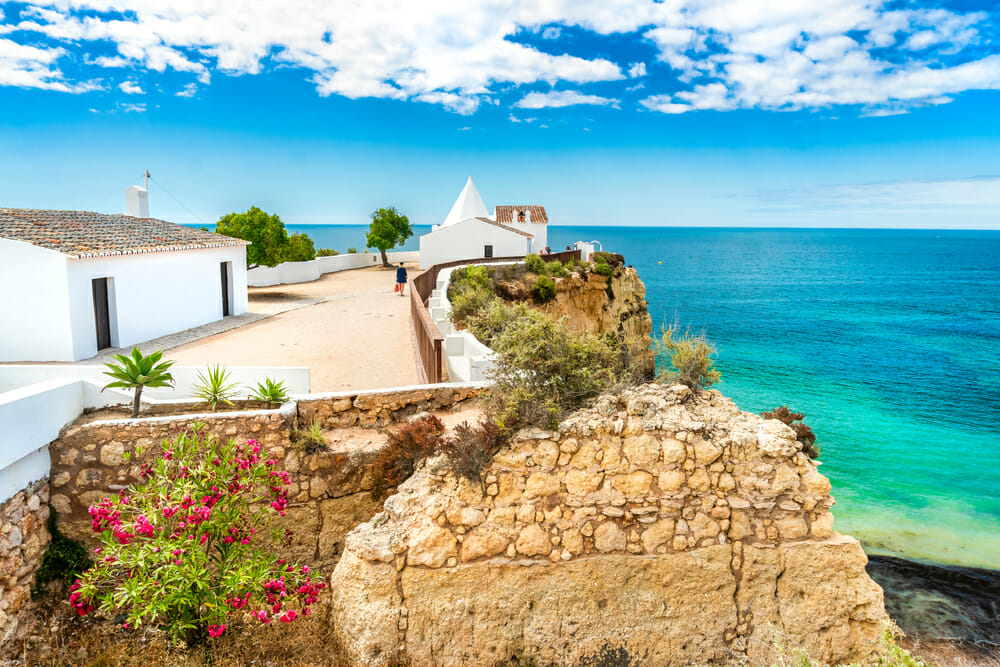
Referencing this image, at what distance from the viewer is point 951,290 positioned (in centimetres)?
7869

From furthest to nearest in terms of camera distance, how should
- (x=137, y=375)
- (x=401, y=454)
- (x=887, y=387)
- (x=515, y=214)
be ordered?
(x=515, y=214) → (x=887, y=387) → (x=137, y=375) → (x=401, y=454)

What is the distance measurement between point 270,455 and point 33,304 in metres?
9.46

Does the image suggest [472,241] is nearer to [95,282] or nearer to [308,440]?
[95,282]

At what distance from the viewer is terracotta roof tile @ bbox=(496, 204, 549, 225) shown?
45.7 meters

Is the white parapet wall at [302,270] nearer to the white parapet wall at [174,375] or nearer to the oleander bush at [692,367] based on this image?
the white parapet wall at [174,375]

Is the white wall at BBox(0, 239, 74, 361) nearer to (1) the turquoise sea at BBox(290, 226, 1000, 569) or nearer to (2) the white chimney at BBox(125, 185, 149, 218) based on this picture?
(2) the white chimney at BBox(125, 185, 149, 218)

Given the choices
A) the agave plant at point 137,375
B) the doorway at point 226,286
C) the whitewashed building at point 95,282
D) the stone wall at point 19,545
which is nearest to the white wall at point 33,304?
the whitewashed building at point 95,282

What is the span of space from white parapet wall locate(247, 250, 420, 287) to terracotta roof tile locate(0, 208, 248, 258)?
356 inches

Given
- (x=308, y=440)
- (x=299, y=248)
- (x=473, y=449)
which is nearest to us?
(x=473, y=449)

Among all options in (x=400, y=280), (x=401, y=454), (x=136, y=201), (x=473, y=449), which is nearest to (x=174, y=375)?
(x=401, y=454)

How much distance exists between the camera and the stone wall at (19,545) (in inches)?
232

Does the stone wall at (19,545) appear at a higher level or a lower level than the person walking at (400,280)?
lower

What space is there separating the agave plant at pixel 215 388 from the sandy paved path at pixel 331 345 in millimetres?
2598

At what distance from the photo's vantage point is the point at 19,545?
20.1 ft
